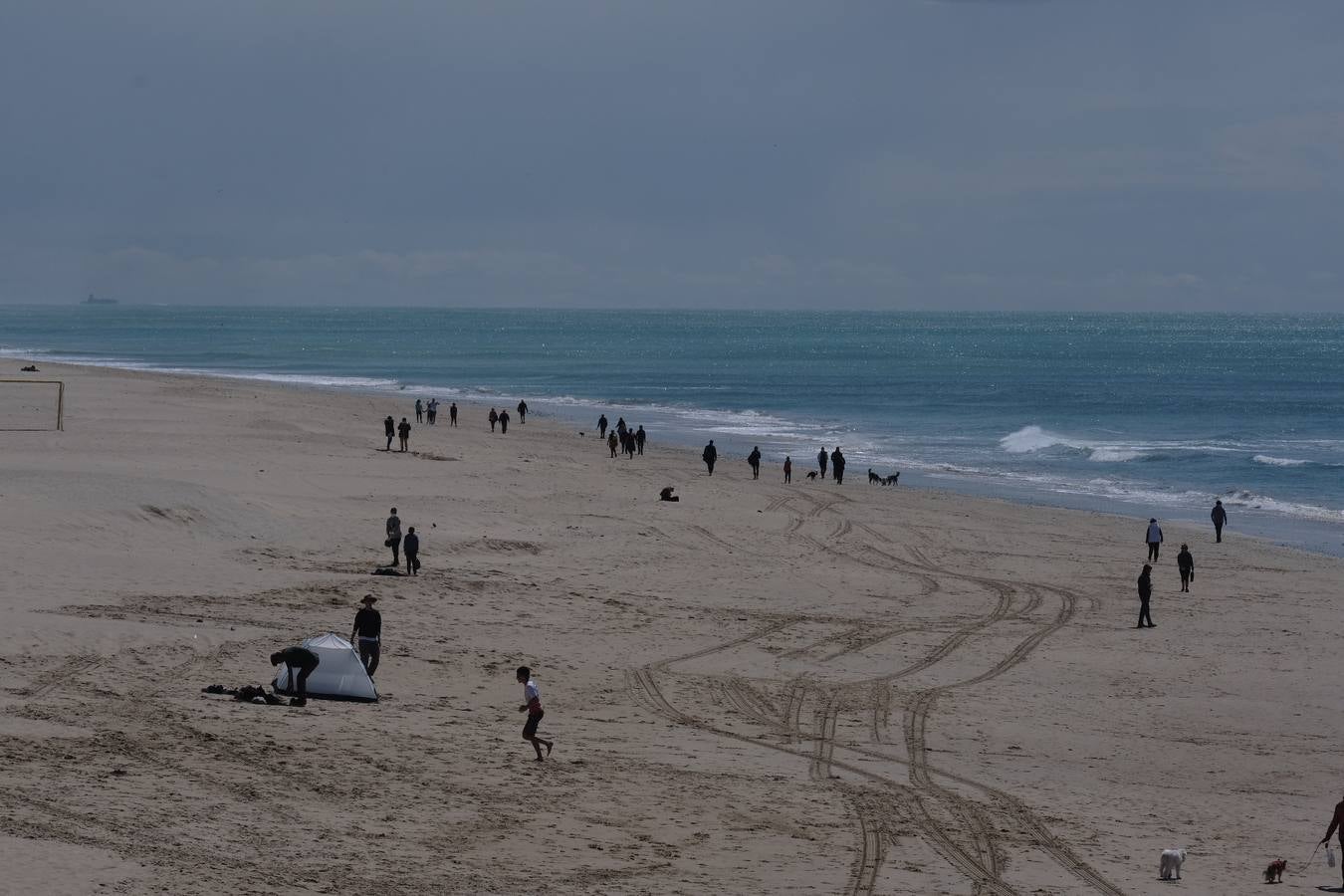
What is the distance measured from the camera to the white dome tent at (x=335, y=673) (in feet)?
53.7

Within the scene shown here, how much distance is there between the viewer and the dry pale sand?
12.3 metres

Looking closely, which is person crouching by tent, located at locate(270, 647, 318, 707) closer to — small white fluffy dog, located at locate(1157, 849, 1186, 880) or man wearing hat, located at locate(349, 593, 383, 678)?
man wearing hat, located at locate(349, 593, 383, 678)

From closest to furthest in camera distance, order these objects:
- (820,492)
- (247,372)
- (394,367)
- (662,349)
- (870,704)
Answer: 1. (870,704)
2. (820,492)
3. (247,372)
4. (394,367)
5. (662,349)

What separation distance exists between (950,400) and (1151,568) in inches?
2308

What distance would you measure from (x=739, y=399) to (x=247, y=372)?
37234 millimetres

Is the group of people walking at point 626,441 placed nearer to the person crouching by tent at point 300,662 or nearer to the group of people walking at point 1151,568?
the group of people walking at point 1151,568

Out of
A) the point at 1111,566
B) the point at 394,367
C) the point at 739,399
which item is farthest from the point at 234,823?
A: the point at 394,367

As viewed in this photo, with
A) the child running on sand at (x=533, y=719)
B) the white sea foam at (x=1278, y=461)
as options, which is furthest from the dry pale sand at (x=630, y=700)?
the white sea foam at (x=1278, y=461)

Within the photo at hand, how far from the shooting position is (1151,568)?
1156 inches

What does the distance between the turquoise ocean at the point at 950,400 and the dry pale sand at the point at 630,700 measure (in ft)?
42.5

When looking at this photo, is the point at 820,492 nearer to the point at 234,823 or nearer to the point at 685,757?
the point at 685,757

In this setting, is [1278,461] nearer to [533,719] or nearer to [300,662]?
[533,719]

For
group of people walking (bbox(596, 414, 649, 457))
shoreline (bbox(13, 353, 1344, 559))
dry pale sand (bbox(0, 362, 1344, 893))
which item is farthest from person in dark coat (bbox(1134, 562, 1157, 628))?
group of people walking (bbox(596, 414, 649, 457))

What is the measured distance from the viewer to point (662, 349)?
16562 centimetres
